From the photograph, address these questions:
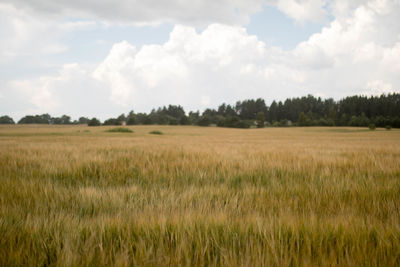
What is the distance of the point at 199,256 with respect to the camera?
1.26 metres

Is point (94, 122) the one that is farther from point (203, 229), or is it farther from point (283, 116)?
point (283, 116)

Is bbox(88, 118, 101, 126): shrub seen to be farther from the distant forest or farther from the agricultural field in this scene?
the agricultural field

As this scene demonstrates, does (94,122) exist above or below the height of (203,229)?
above

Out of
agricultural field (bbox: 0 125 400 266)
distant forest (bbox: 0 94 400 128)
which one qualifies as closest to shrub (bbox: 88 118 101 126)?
distant forest (bbox: 0 94 400 128)

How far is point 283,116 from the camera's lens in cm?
→ 10506

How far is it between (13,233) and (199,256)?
1.14 metres

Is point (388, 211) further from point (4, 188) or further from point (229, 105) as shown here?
point (229, 105)

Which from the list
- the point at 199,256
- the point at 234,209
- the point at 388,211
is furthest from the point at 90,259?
the point at 388,211

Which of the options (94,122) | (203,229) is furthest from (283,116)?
(203,229)

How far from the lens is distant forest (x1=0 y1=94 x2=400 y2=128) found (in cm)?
7725

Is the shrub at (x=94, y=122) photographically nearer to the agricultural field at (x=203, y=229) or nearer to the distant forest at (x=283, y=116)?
the distant forest at (x=283, y=116)

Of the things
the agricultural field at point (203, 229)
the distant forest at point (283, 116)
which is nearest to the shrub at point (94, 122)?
the distant forest at point (283, 116)

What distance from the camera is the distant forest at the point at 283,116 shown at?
77.2 meters

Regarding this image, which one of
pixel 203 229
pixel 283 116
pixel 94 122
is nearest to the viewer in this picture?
Result: pixel 203 229
